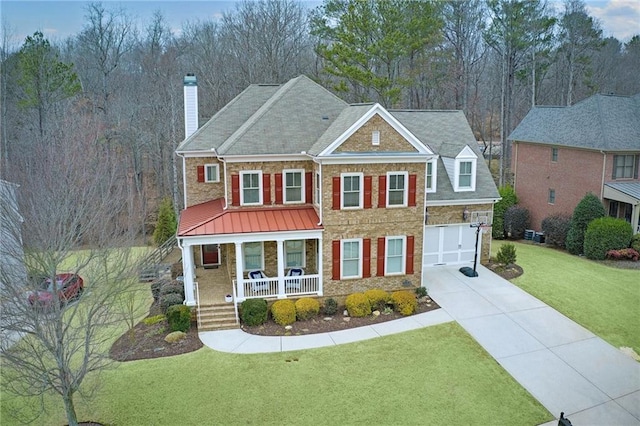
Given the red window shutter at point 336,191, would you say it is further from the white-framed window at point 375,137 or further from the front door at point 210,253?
the front door at point 210,253

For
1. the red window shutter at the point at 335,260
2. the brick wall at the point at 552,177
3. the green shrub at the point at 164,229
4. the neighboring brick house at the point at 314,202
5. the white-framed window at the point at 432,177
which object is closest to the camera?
the neighboring brick house at the point at 314,202

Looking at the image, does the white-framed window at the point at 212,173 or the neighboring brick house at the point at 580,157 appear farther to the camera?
the neighboring brick house at the point at 580,157

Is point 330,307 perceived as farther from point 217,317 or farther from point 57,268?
point 57,268

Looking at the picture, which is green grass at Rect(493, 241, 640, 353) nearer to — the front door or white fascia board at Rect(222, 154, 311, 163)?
white fascia board at Rect(222, 154, 311, 163)

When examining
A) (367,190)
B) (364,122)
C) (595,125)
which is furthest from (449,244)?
(595,125)

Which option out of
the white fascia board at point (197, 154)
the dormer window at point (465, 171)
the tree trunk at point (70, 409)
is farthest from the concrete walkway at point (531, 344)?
the white fascia board at point (197, 154)

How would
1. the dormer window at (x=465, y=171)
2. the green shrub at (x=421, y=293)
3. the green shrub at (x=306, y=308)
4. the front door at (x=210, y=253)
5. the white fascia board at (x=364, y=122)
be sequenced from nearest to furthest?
the green shrub at (x=306, y=308) < the white fascia board at (x=364, y=122) < the green shrub at (x=421, y=293) < the dormer window at (x=465, y=171) < the front door at (x=210, y=253)

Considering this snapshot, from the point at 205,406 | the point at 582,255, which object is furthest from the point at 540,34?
the point at 205,406

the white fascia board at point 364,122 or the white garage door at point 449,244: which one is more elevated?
the white fascia board at point 364,122

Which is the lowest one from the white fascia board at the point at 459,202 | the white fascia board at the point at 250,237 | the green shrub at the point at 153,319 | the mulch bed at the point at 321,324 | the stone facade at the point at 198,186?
the mulch bed at the point at 321,324
